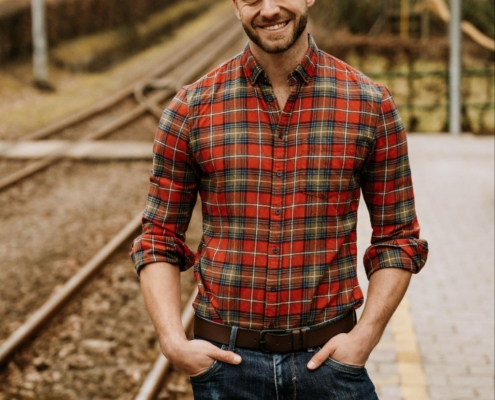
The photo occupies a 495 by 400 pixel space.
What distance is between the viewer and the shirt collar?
228 centimetres

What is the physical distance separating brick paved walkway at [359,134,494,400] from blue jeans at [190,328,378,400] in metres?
2.92

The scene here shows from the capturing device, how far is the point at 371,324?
2244 mm

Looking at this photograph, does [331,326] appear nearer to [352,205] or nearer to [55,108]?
[352,205]

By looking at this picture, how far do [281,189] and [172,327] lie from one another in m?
0.49

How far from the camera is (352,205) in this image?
232 cm

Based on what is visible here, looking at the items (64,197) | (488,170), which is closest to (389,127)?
(64,197)

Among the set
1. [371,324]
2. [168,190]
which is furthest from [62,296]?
[371,324]

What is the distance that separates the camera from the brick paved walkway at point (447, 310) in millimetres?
5262

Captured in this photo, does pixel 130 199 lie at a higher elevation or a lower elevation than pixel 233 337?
lower

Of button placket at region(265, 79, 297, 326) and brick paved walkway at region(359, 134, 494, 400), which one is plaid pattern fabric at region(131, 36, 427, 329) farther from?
brick paved walkway at region(359, 134, 494, 400)

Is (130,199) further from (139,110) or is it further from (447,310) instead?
(139,110)

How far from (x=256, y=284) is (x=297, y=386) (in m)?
0.30

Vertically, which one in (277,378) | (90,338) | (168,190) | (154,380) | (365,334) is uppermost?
(168,190)

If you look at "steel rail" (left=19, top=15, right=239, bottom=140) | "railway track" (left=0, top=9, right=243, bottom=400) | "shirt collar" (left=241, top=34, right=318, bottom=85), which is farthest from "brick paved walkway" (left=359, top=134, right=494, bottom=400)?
"steel rail" (left=19, top=15, right=239, bottom=140)
